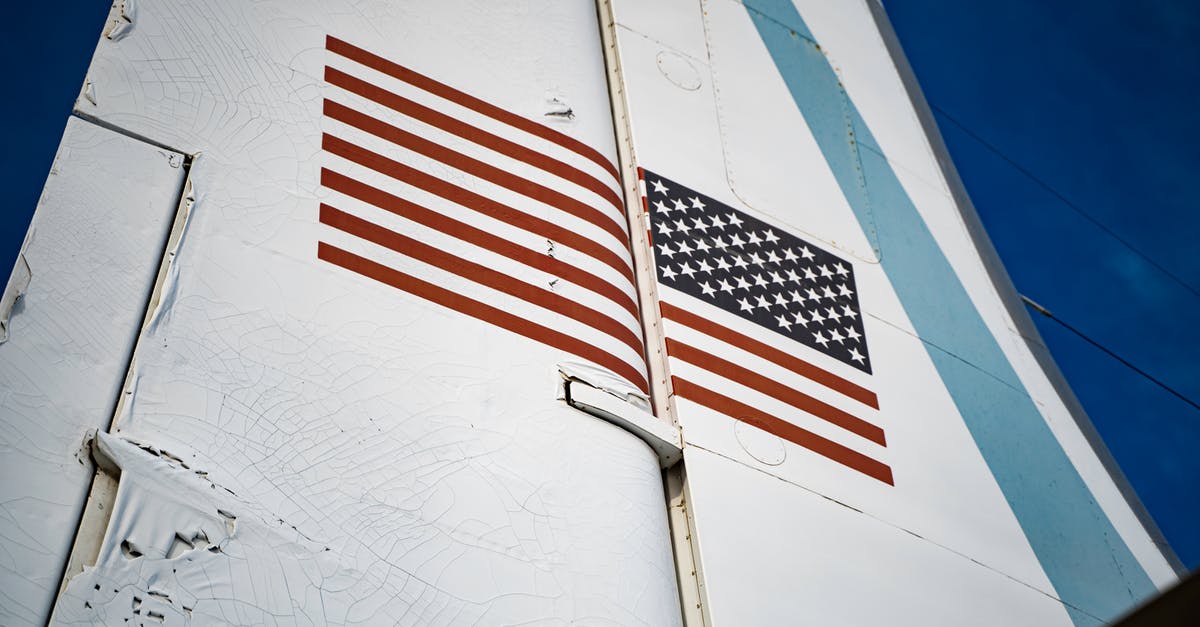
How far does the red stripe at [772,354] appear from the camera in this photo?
4145mm

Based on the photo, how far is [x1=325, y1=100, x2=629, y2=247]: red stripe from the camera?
389 centimetres

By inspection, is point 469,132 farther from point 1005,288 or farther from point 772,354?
point 1005,288

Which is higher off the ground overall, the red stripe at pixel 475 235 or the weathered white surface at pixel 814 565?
the red stripe at pixel 475 235

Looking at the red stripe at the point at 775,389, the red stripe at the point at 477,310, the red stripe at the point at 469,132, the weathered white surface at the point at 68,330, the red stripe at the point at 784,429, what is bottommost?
the weathered white surface at the point at 68,330

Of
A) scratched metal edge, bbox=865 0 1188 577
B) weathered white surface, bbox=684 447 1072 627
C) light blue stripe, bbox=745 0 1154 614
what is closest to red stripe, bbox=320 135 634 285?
weathered white surface, bbox=684 447 1072 627

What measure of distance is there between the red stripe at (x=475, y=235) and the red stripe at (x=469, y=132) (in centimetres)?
43

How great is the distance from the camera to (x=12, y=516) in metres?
2.46

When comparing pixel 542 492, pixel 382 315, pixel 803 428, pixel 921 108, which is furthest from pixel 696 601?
pixel 921 108

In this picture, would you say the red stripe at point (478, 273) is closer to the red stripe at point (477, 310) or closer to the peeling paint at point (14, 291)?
the red stripe at point (477, 310)

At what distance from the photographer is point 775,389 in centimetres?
415

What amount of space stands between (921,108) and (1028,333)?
1.48 meters

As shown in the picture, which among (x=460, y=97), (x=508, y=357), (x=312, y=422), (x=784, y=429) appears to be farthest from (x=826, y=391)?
(x=312, y=422)

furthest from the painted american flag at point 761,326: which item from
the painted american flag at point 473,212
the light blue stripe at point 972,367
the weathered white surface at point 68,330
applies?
the weathered white surface at point 68,330

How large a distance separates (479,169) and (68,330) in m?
1.60
